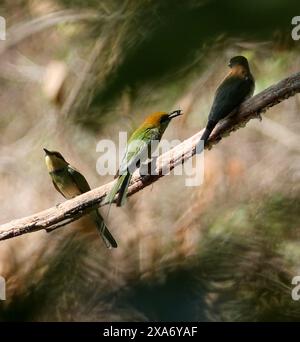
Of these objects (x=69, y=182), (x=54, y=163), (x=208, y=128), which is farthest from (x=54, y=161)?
(x=208, y=128)

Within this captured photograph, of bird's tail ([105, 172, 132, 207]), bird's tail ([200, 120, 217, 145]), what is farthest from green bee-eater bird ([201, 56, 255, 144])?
bird's tail ([105, 172, 132, 207])

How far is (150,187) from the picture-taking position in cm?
353

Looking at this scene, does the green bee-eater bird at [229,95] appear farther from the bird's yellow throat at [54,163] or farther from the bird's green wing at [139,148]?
the bird's yellow throat at [54,163]

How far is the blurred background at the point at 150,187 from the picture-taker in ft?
11.2

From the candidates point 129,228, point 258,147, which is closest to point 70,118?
point 129,228

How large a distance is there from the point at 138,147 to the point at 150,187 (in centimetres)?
31

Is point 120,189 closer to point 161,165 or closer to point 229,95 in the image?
point 161,165

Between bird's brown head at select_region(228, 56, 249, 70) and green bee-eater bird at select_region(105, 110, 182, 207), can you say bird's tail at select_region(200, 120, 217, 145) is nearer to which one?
green bee-eater bird at select_region(105, 110, 182, 207)

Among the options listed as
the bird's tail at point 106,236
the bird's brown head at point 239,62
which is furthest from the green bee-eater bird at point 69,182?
the bird's brown head at point 239,62

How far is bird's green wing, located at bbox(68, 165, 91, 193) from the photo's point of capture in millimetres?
3431

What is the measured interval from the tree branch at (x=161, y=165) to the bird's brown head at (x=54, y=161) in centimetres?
19

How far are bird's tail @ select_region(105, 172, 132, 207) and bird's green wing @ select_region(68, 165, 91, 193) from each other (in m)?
0.19
